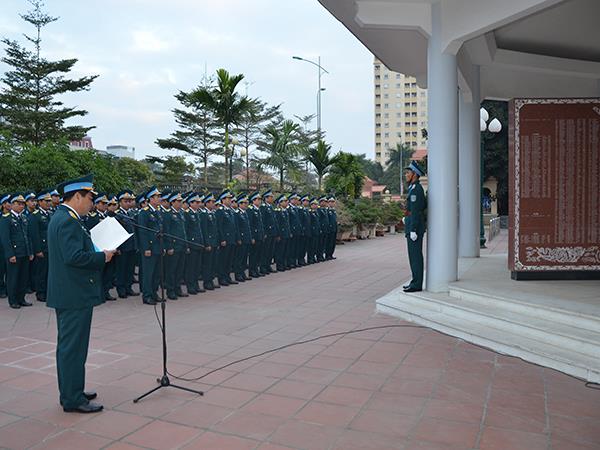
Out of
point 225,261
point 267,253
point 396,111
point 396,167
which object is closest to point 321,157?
point 267,253

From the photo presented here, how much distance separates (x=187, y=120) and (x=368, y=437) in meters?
31.2

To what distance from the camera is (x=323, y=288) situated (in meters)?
9.38

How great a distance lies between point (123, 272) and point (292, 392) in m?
5.30

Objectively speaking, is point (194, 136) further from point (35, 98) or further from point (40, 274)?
point (40, 274)

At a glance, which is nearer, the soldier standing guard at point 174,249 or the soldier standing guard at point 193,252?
the soldier standing guard at point 174,249

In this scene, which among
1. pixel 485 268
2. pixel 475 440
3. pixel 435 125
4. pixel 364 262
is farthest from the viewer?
pixel 364 262

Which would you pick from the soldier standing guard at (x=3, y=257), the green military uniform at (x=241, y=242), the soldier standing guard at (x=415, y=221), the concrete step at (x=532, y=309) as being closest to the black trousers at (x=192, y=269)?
the green military uniform at (x=241, y=242)

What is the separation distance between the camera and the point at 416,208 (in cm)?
741

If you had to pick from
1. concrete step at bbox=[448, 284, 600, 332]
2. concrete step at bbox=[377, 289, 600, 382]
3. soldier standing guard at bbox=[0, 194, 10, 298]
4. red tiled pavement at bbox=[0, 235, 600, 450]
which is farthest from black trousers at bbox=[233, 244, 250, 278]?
concrete step at bbox=[448, 284, 600, 332]

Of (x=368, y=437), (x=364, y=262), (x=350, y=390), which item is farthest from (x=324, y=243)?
(x=368, y=437)

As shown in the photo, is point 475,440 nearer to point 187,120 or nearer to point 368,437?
point 368,437

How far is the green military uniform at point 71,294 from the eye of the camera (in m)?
3.84

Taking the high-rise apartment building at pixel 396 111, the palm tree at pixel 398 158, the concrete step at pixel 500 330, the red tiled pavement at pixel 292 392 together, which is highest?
the high-rise apartment building at pixel 396 111

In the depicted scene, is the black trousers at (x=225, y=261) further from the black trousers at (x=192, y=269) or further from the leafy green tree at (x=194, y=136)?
the leafy green tree at (x=194, y=136)
